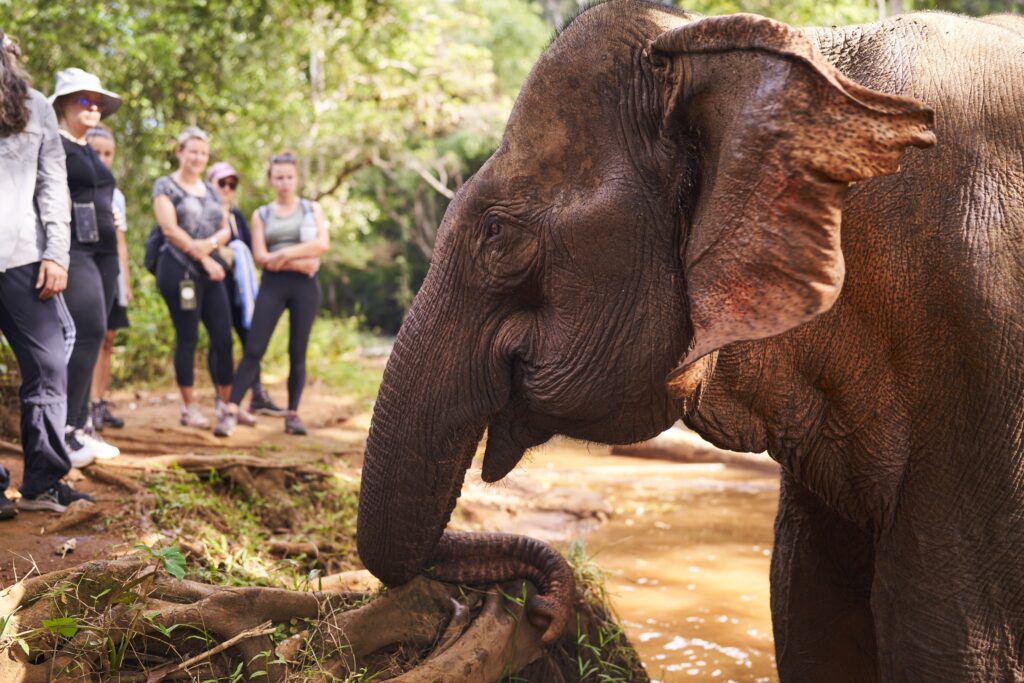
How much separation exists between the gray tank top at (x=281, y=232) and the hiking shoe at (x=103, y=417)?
165 centimetres

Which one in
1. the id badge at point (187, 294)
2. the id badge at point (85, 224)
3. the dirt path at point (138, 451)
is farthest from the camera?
the id badge at point (187, 294)

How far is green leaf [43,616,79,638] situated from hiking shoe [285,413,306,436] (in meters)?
A: 4.60

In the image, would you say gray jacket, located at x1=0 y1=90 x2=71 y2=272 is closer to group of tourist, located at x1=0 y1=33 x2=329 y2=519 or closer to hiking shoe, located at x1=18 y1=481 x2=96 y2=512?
group of tourist, located at x1=0 y1=33 x2=329 y2=519

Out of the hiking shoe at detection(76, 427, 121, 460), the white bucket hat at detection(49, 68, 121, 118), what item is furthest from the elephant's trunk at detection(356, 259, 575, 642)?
the white bucket hat at detection(49, 68, 121, 118)

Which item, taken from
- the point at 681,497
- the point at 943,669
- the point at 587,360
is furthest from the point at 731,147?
the point at 681,497

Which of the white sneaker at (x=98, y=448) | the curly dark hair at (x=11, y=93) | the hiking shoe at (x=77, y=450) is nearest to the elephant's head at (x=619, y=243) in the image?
the curly dark hair at (x=11, y=93)

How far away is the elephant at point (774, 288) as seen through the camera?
214 centimetres

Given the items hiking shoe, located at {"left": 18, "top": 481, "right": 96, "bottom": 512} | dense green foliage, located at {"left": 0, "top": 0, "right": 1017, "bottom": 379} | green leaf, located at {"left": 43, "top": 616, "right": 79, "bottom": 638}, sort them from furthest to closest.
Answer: dense green foliage, located at {"left": 0, "top": 0, "right": 1017, "bottom": 379}
hiking shoe, located at {"left": 18, "top": 481, "right": 96, "bottom": 512}
green leaf, located at {"left": 43, "top": 616, "right": 79, "bottom": 638}

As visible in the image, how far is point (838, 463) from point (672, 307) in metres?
0.65

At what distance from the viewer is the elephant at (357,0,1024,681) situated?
7.04 ft

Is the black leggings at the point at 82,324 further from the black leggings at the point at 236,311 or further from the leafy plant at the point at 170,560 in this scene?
the black leggings at the point at 236,311

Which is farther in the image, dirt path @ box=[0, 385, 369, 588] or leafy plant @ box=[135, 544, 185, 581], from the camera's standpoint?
dirt path @ box=[0, 385, 369, 588]

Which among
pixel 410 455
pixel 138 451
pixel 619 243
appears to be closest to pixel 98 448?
pixel 138 451

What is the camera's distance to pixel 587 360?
8.34 feet
